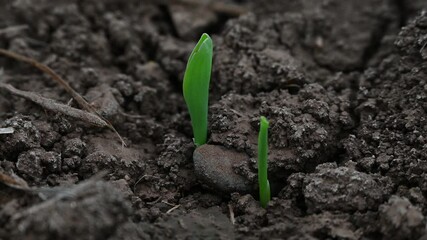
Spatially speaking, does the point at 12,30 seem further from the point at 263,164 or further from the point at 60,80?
the point at 263,164

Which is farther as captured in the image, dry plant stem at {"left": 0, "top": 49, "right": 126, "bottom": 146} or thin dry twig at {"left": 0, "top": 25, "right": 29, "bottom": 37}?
thin dry twig at {"left": 0, "top": 25, "right": 29, "bottom": 37}

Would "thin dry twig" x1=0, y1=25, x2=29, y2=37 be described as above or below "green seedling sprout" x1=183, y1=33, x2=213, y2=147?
below

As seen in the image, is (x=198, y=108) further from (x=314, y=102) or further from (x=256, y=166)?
(x=314, y=102)

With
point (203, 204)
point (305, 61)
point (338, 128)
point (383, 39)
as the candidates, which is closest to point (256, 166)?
point (203, 204)

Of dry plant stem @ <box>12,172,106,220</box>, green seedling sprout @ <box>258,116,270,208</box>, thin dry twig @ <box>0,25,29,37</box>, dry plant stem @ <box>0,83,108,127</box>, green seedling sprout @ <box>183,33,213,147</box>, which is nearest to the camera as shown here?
dry plant stem @ <box>12,172,106,220</box>

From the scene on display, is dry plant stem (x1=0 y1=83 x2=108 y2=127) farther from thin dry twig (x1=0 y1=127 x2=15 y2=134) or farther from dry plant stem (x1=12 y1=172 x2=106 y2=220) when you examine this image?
dry plant stem (x1=12 y1=172 x2=106 y2=220)

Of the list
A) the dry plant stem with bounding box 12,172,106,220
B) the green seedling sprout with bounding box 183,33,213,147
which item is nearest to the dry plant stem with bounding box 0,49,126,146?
the green seedling sprout with bounding box 183,33,213,147

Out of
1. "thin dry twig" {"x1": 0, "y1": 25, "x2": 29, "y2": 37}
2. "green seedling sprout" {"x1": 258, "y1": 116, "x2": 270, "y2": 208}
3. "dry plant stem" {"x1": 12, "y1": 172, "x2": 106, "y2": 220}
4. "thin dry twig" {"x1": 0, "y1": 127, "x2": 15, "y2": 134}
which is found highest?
"green seedling sprout" {"x1": 258, "y1": 116, "x2": 270, "y2": 208}

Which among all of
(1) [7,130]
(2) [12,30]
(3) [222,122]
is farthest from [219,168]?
(2) [12,30]

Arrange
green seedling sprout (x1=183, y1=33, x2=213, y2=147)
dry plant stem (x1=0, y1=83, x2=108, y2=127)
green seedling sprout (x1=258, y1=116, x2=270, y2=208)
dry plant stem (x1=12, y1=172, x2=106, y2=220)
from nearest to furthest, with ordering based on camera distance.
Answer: dry plant stem (x1=12, y1=172, x2=106, y2=220), green seedling sprout (x1=258, y1=116, x2=270, y2=208), green seedling sprout (x1=183, y1=33, x2=213, y2=147), dry plant stem (x1=0, y1=83, x2=108, y2=127)
